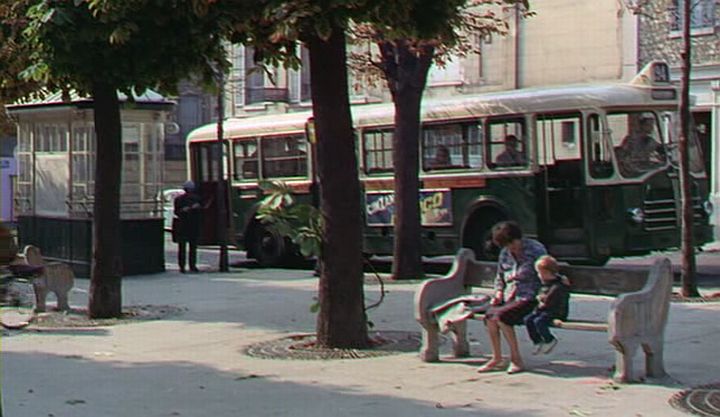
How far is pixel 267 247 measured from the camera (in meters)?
24.2

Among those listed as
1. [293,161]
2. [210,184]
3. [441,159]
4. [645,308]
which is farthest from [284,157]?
[645,308]

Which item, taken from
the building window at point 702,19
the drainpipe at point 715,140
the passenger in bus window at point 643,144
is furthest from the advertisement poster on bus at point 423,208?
the drainpipe at point 715,140

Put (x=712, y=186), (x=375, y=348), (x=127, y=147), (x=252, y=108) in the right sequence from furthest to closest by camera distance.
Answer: (x=252, y=108) < (x=712, y=186) < (x=127, y=147) < (x=375, y=348)

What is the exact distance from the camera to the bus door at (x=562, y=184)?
18.8 m

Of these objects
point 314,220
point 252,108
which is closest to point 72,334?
point 314,220

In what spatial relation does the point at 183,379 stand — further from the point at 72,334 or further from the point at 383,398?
the point at 72,334

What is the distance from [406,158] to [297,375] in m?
9.00

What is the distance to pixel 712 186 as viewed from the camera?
29.3 meters

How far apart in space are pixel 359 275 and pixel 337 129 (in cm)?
140

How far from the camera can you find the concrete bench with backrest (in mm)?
9086

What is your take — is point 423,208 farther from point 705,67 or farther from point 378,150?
point 705,67

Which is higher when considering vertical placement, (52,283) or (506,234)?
(506,234)

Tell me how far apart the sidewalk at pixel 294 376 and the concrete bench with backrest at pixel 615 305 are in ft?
0.66

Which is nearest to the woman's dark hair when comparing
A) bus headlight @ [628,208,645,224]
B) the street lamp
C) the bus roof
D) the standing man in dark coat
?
bus headlight @ [628,208,645,224]
